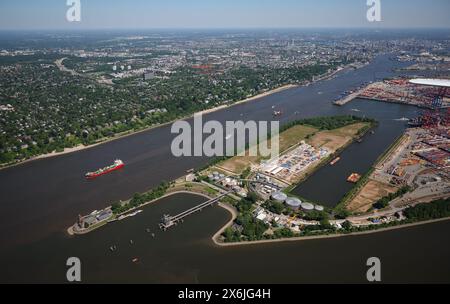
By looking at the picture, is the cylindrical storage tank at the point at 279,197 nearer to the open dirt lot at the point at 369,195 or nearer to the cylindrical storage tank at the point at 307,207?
the cylindrical storage tank at the point at 307,207

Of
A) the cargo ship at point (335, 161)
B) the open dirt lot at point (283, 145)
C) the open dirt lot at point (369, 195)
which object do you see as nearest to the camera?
the open dirt lot at point (369, 195)

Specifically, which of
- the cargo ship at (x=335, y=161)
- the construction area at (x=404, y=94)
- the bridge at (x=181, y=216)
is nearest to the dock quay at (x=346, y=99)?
the construction area at (x=404, y=94)

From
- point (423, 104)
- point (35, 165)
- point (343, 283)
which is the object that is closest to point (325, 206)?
point (343, 283)

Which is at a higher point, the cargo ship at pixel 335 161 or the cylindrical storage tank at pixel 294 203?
the cargo ship at pixel 335 161

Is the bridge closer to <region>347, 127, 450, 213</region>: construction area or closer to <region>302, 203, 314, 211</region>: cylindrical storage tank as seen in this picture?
<region>302, 203, 314, 211</region>: cylindrical storage tank

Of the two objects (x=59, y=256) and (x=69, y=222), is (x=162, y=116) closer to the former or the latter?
(x=69, y=222)

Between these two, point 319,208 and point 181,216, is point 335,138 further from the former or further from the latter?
point 181,216

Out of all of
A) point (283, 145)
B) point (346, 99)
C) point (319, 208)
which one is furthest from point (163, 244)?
point (346, 99)
